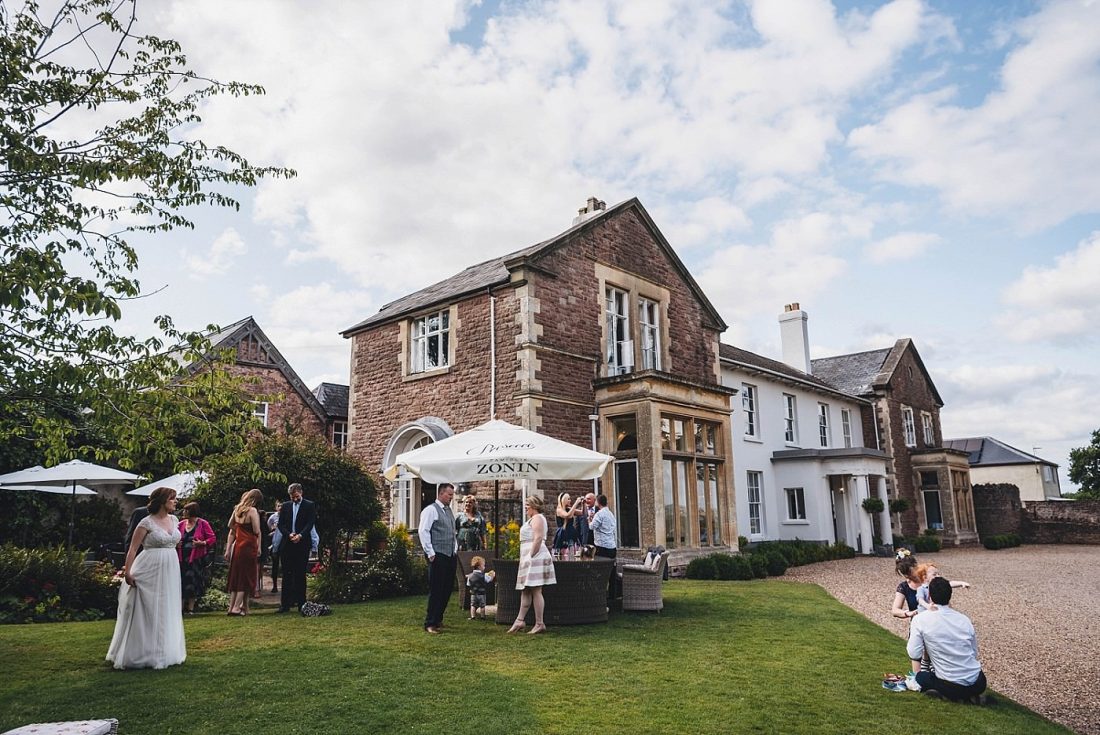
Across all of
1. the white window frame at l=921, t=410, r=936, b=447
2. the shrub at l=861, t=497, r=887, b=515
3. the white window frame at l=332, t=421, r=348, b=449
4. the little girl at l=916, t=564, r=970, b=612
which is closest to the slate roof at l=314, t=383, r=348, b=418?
the white window frame at l=332, t=421, r=348, b=449

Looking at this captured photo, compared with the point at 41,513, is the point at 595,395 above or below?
above

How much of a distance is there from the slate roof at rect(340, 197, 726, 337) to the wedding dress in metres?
10.5

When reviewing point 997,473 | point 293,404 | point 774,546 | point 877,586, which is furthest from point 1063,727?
point 997,473

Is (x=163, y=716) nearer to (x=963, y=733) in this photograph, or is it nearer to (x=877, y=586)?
(x=963, y=733)

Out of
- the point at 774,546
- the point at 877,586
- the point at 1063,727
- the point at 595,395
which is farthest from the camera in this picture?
the point at 774,546

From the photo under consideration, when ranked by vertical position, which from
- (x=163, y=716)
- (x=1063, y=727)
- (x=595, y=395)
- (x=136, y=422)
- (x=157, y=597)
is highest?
(x=595, y=395)

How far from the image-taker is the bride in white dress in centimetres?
666

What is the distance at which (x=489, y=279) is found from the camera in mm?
17391

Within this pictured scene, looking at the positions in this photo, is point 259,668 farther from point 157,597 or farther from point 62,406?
point 62,406

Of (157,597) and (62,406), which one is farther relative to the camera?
(157,597)

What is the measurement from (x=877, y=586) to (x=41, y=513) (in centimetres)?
1994

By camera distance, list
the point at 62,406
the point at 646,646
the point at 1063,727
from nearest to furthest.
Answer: the point at 1063,727, the point at 62,406, the point at 646,646

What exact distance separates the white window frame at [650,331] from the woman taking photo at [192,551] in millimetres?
11398

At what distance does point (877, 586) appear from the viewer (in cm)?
1493
